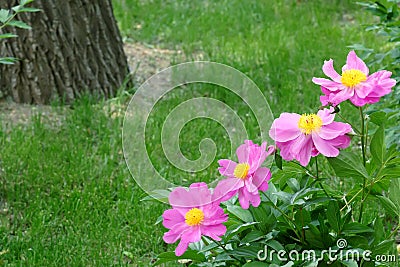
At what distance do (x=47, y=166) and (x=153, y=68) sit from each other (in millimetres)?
1867

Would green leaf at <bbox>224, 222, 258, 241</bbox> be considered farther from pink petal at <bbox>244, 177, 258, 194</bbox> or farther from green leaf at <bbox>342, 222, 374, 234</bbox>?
green leaf at <bbox>342, 222, 374, 234</bbox>

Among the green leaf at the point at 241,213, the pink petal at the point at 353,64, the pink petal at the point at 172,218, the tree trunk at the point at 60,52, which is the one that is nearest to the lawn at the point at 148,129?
the tree trunk at the point at 60,52

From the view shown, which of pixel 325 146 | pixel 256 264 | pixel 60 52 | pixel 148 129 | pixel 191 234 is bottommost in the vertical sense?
pixel 148 129

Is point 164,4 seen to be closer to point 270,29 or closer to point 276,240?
point 270,29

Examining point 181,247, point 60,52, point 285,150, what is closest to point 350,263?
point 285,150

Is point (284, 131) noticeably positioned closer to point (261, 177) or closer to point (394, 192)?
point (261, 177)

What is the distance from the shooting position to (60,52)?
4703 mm

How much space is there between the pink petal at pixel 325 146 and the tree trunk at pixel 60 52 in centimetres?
313

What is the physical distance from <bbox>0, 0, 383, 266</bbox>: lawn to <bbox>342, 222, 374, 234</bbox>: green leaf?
0.73m

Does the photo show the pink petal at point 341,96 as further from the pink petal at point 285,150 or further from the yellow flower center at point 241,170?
the yellow flower center at point 241,170

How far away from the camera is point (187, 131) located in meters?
4.48

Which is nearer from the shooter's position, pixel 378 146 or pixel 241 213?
pixel 378 146

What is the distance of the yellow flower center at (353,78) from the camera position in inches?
76.1

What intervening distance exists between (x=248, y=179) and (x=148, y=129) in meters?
2.69
